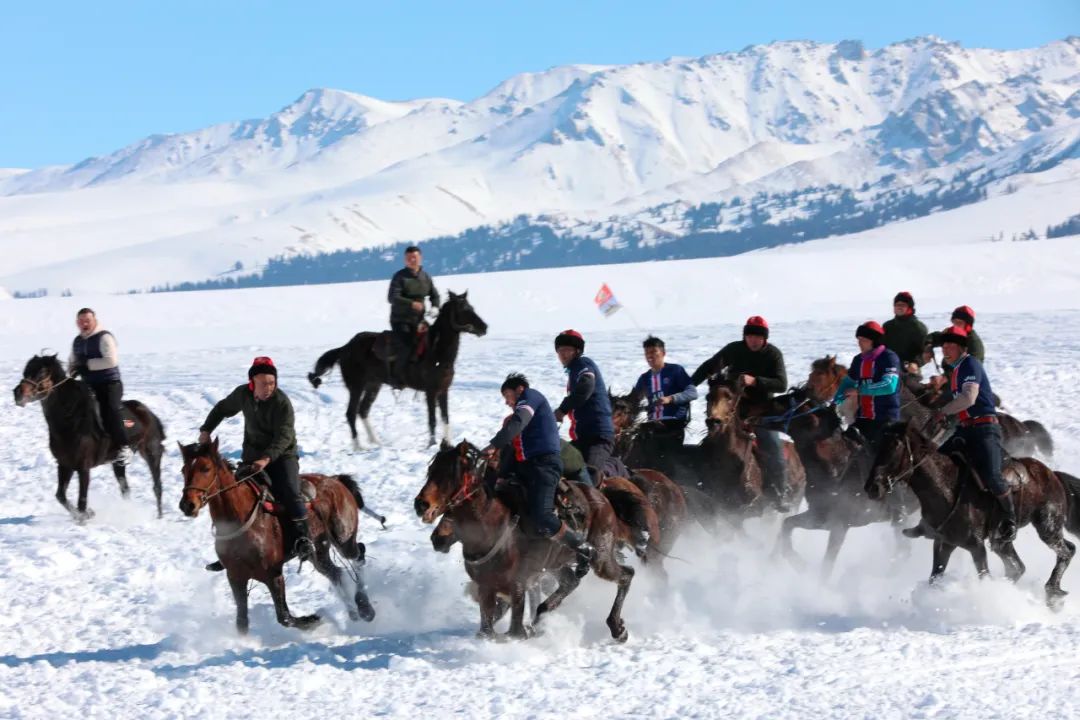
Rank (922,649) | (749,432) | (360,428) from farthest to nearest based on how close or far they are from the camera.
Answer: (360,428)
(749,432)
(922,649)

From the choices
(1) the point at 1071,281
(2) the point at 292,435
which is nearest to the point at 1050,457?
(2) the point at 292,435

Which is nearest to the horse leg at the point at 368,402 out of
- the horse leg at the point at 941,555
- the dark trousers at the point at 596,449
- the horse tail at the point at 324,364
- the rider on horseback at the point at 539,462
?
the horse tail at the point at 324,364

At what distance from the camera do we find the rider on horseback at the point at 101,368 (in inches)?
589

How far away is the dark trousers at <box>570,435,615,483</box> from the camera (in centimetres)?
1188

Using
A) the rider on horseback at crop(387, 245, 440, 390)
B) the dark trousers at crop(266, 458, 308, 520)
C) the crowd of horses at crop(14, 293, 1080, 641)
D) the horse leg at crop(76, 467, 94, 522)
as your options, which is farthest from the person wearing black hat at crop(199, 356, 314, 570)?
the rider on horseback at crop(387, 245, 440, 390)

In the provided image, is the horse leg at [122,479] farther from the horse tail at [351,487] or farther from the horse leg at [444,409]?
the horse tail at [351,487]

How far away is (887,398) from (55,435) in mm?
9186

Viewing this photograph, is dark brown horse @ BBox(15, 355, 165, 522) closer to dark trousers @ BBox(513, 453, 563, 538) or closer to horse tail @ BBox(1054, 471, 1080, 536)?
dark trousers @ BBox(513, 453, 563, 538)

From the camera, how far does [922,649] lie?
1019cm

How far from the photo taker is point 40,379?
1478 centimetres

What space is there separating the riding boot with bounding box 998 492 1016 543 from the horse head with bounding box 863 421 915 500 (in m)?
0.92

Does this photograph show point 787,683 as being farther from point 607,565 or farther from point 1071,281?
point 1071,281

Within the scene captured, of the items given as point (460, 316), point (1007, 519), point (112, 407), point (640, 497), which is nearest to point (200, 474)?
point (640, 497)

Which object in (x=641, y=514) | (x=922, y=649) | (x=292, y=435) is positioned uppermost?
(x=292, y=435)
